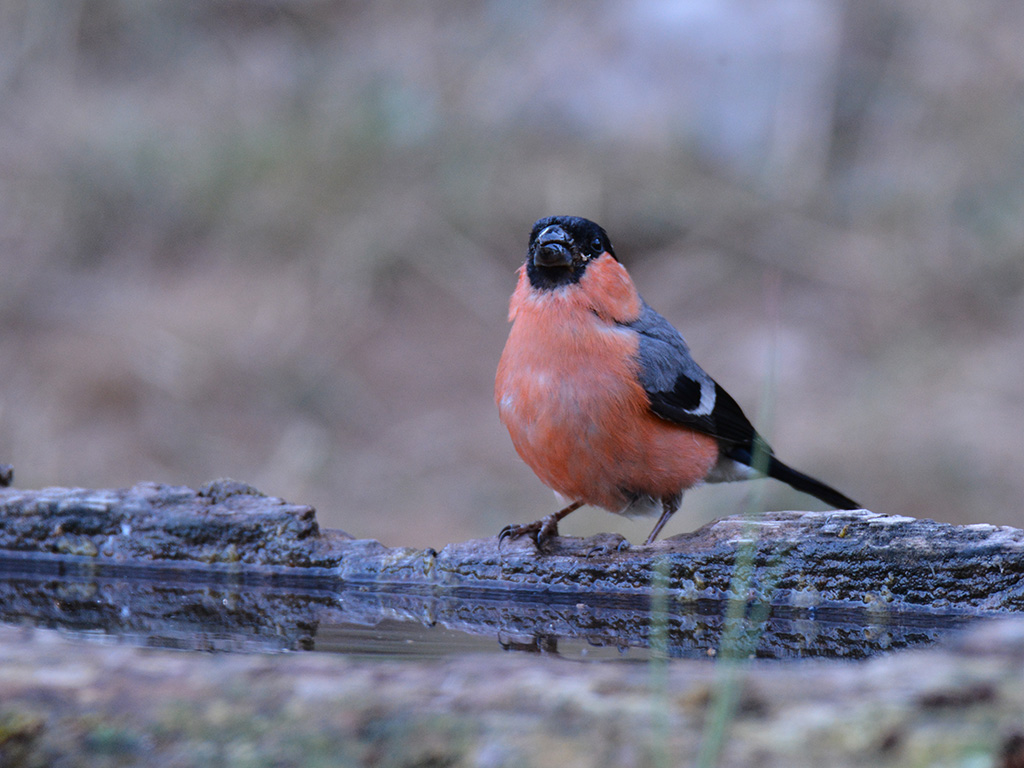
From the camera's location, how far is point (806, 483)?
483 cm

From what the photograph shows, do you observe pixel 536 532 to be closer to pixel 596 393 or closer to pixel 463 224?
pixel 596 393

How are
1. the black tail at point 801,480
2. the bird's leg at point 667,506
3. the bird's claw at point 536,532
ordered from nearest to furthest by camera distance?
the bird's claw at point 536,532
the bird's leg at point 667,506
the black tail at point 801,480

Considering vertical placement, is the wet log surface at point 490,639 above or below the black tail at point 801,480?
below

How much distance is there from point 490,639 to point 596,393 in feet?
3.87

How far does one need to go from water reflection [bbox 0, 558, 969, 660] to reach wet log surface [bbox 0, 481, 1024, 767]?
14 mm

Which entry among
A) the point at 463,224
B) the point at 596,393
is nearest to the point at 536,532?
the point at 596,393

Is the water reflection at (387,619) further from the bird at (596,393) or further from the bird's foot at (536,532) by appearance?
the bird at (596,393)

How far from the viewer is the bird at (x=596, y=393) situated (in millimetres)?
3984

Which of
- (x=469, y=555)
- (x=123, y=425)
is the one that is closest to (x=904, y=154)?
(x=123, y=425)

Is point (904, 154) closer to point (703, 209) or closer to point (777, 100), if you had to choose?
point (777, 100)

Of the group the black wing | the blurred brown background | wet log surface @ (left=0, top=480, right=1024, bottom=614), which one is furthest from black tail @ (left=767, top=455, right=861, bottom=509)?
the blurred brown background

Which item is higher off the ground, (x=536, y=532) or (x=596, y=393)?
(x=596, y=393)

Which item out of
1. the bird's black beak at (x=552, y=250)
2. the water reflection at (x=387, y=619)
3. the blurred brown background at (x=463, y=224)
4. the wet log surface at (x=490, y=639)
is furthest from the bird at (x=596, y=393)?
the blurred brown background at (x=463, y=224)

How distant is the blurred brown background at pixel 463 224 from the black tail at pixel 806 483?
3.65 meters
